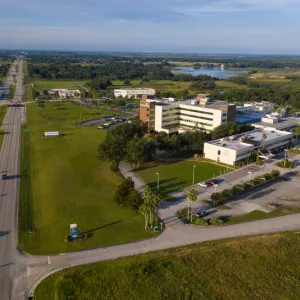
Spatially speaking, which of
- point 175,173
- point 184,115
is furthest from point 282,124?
point 175,173

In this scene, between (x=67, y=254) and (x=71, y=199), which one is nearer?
(x=67, y=254)

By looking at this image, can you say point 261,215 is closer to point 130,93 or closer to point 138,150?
point 138,150

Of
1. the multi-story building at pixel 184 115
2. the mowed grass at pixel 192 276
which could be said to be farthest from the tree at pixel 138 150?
the mowed grass at pixel 192 276

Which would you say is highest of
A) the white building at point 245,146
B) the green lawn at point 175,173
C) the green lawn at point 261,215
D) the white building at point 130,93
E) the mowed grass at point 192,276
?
the white building at point 130,93

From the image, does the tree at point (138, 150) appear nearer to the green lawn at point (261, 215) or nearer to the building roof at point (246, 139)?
the building roof at point (246, 139)

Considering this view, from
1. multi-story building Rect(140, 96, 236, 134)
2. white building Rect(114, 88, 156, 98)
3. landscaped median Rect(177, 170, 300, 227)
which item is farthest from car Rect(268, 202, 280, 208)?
white building Rect(114, 88, 156, 98)

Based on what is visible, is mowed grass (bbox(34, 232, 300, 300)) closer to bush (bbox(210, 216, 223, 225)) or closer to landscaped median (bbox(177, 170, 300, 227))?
bush (bbox(210, 216, 223, 225))
